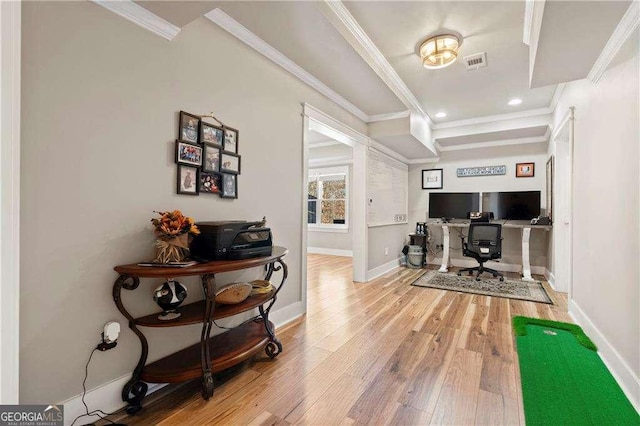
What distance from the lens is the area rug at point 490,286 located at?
357 cm

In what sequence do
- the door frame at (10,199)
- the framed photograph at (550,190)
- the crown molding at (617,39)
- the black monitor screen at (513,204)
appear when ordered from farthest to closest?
the black monitor screen at (513,204), the framed photograph at (550,190), the crown molding at (617,39), the door frame at (10,199)

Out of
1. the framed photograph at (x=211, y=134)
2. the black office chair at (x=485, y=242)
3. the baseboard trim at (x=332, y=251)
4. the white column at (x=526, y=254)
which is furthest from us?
the baseboard trim at (x=332, y=251)

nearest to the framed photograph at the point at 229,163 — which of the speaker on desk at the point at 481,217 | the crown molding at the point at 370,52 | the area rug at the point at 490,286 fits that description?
the crown molding at the point at 370,52

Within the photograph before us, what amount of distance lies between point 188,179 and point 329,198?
5.24 meters

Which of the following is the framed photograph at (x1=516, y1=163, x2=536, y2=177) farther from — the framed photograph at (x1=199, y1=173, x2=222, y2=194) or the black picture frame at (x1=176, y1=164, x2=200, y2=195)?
the black picture frame at (x1=176, y1=164, x2=200, y2=195)

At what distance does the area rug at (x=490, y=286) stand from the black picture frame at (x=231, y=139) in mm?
3211

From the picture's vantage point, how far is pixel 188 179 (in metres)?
1.84

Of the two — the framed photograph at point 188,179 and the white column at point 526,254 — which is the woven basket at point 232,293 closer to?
the framed photograph at point 188,179

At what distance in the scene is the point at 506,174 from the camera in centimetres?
515

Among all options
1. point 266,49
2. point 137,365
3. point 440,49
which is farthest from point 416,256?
point 137,365

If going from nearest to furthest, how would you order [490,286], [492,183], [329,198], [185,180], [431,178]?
[185,180]
[490,286]
[492,183]
[431,178]
[329,198]

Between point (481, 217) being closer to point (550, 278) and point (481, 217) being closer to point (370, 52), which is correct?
point (550, 278)

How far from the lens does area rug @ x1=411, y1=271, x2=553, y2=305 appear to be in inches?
141

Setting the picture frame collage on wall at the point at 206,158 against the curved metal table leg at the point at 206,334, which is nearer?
the curved metal table leg at the point at 206,334
